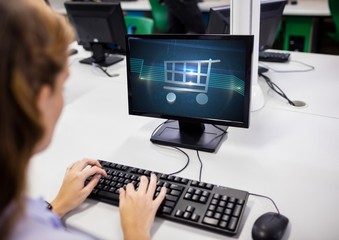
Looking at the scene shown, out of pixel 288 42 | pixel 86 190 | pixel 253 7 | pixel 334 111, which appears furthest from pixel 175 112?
pixel 288 42

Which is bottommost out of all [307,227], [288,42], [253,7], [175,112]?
[288,42]

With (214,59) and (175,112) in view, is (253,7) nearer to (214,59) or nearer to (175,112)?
(214,59)

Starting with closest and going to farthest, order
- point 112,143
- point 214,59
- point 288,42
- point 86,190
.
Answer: point 86,190 < point 214,59 < point 112,143 < point 288,42

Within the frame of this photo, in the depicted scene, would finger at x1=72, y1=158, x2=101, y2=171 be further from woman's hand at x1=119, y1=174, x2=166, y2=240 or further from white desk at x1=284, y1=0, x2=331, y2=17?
white desk at x1=284, y1=0, x2=331, y2=17

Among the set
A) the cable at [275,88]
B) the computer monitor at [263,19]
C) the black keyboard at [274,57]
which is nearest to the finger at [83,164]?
the cable at [275,88]

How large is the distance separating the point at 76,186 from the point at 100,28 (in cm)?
130

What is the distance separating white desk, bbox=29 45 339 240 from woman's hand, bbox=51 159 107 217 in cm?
3

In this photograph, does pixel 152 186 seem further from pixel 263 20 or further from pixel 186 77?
pixel 263 20

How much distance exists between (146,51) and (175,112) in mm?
226

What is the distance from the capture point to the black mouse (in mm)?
748

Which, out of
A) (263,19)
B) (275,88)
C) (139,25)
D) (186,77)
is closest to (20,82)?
(186,77)

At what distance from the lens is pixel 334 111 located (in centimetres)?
133

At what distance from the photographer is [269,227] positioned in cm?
76

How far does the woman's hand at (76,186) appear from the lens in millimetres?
888
